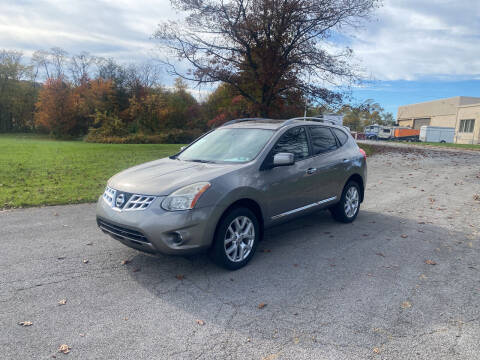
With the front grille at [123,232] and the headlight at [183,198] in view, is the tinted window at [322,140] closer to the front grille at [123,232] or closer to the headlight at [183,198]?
the headlight at [183,198]

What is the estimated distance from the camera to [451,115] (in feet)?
226

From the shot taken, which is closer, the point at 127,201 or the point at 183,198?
the point at 183,198

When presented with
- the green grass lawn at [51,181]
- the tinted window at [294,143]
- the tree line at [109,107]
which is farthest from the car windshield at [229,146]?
the tree line at [109,107]

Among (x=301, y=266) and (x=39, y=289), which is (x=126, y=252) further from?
(x=301, y=266)

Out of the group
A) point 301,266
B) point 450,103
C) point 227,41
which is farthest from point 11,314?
point 450,103

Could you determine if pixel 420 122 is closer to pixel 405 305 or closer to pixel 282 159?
pixel 282 159

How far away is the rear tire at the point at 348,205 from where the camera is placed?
6.37 meters

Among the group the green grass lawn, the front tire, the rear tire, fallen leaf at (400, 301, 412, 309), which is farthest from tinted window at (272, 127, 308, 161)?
the green grass lawn

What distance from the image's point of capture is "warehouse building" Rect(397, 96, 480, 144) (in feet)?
188

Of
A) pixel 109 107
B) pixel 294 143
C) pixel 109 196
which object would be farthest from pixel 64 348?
pixel 109 107

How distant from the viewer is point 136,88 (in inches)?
1880

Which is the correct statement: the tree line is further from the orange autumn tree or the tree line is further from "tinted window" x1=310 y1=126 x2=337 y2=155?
"tinted window" x1=310 y1=126 x2=337 y2=155

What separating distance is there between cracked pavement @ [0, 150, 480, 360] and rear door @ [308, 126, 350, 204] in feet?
2.39

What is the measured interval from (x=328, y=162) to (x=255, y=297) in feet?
9.55
